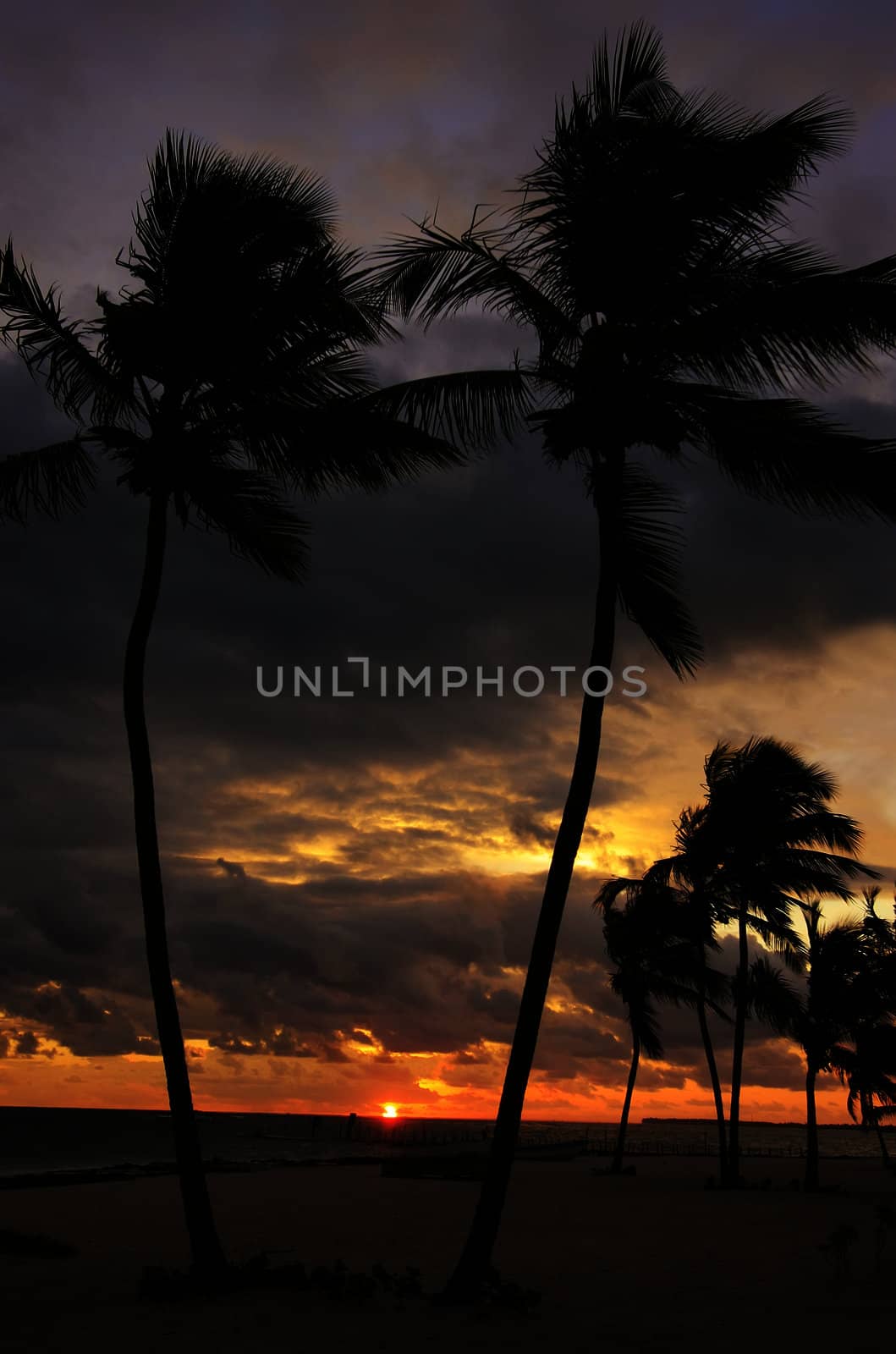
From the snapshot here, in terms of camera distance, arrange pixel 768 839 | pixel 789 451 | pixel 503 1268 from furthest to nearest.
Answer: pixel 768 839 < pixel 503 1268 < pixel 789 451

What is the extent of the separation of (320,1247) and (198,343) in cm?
1364

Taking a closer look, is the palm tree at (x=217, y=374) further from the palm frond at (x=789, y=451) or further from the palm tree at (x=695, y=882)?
the palm tree at (x=695, y=882)

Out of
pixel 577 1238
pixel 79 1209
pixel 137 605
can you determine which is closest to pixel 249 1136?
pixel 79 1209

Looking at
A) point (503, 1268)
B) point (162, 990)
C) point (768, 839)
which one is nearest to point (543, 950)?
point (162, 990)

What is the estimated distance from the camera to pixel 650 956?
107 ft

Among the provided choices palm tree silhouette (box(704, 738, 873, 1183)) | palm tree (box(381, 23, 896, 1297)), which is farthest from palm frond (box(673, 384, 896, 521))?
palm tree silhouette (box(704, 738, 873, 1183))

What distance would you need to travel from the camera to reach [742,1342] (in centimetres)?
941

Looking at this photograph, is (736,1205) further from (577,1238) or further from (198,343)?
(198,343)

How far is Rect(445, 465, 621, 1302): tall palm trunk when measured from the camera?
10.2 m

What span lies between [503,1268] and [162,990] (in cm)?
657

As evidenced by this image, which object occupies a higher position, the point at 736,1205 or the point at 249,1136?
the point at 736,1205

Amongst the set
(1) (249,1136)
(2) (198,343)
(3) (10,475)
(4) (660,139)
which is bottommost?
(1) (249,1136)

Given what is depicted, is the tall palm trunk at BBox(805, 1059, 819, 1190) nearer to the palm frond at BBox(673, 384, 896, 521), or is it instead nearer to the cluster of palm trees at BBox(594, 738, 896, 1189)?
the cluster of palm trees at BBox(594, 738, 896, 1189)

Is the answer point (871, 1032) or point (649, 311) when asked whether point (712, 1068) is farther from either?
point (649, 311)
